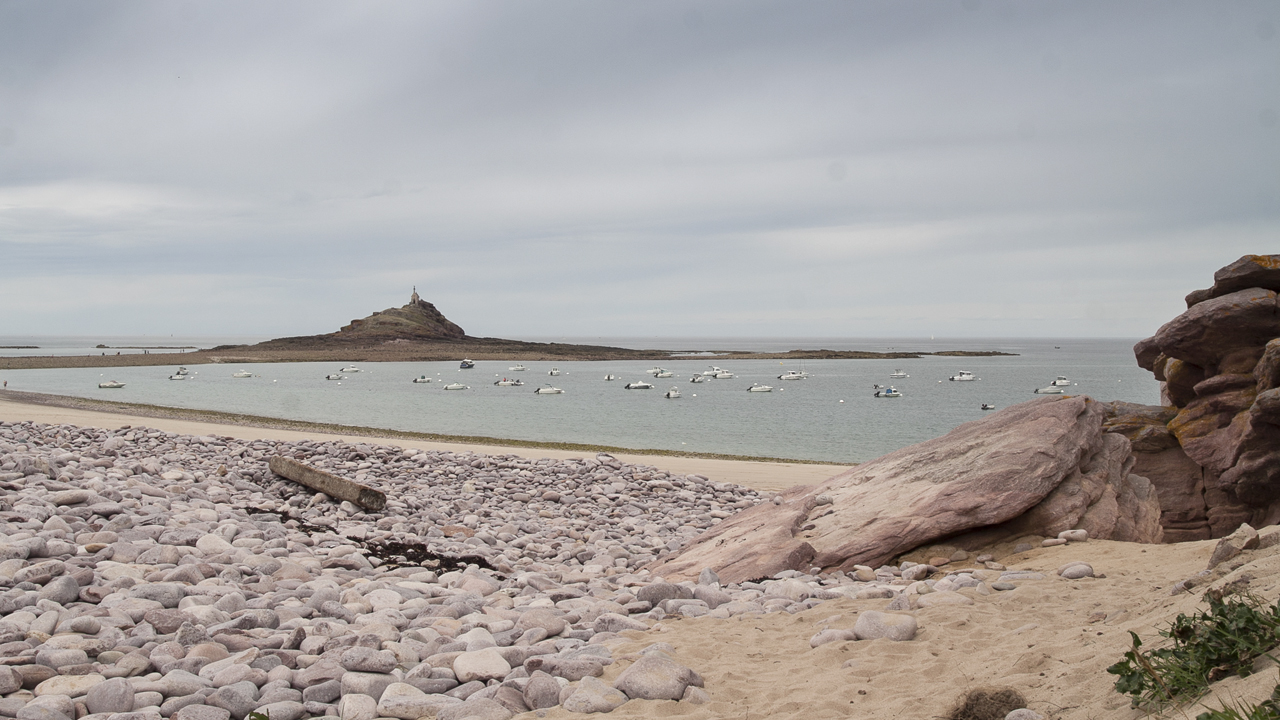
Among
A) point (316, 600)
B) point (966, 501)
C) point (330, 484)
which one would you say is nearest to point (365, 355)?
point (330, 484)

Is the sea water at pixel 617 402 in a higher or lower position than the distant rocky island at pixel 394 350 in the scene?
→ lower

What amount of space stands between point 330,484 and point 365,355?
5541 inches

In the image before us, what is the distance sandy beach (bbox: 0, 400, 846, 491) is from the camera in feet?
75.3

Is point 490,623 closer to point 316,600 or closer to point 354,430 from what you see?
point 316,600

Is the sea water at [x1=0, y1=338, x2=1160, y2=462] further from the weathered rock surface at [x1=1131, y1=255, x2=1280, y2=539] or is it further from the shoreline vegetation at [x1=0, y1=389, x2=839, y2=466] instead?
the weathered rock surface at [x1=1131, y1=255, x2=1280, y2=539]

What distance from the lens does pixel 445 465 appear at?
1955cm

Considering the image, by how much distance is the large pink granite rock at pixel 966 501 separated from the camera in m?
9.22

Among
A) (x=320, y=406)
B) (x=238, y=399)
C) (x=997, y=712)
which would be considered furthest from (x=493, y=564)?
(x=238, y=399)

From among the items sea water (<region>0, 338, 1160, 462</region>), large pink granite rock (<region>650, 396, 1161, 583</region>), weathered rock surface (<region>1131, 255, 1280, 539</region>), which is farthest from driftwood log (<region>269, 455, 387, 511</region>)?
sea water (<region>0, 338, 1160, 462</region>)

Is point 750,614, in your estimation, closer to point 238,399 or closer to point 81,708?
point 81,708

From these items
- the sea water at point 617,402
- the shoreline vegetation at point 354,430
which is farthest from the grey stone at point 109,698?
the sea water at point 617,402

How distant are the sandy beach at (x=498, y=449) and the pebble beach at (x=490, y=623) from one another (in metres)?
11.6

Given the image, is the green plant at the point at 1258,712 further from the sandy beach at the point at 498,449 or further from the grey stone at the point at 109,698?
the sandy beach at the point at 498,449

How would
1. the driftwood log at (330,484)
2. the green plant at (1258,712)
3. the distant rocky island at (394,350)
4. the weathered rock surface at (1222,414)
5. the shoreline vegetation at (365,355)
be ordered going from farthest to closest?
the distant rocky island at (394,350) → the shoreline vegetation at (365,355) → the driftwood log at (330,484) → the weathered rock surface at (1222,414) → the green plant at (1258,712)
